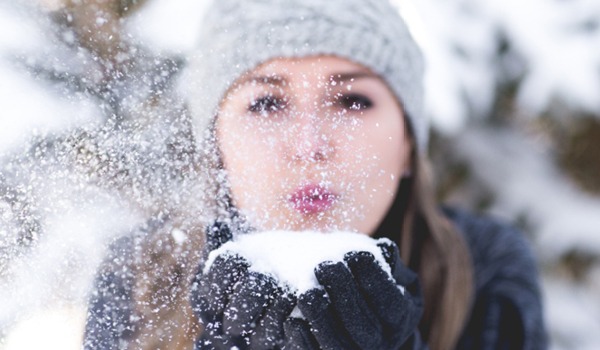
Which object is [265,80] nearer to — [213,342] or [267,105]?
[267,105]

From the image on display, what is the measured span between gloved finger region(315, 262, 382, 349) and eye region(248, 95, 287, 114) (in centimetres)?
16

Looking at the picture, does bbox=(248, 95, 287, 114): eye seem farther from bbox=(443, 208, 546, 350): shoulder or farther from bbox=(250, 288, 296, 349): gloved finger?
bbox=(443, 208, 546, 350): shoulder

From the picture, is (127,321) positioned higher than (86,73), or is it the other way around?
(86,73)

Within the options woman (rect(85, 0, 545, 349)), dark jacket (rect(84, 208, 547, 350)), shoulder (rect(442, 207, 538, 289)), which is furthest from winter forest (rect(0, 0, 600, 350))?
shoulder (rect(442, 207, 538, 289))

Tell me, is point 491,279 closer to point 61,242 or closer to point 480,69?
point 480,69

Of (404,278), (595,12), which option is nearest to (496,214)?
(595,12)

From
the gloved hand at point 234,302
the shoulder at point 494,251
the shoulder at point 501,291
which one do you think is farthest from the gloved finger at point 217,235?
the shoulder at point 494,251

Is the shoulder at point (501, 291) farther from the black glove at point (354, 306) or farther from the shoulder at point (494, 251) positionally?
the black glove at point (354, 306)

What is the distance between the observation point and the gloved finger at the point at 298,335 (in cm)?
53

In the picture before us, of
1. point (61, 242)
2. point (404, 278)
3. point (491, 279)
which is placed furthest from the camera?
point (491, 279)

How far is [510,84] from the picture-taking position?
2010 millimetres

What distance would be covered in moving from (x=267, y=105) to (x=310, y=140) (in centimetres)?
5

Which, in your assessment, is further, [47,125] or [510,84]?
[510,84]

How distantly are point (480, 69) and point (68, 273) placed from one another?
69.6 inches
